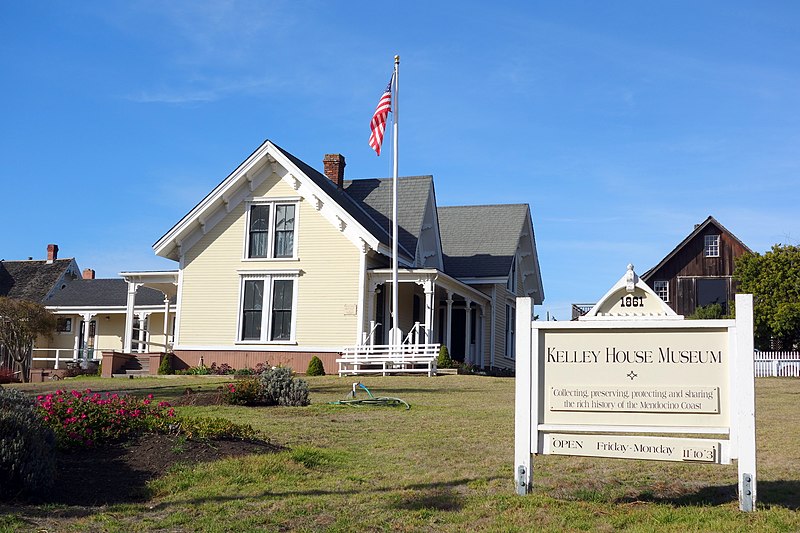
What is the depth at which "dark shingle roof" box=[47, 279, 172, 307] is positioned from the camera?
43062 millimetres

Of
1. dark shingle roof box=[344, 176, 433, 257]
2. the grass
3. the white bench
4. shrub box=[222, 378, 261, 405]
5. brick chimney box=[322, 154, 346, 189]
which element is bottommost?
the grass

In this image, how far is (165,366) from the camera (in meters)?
30.1

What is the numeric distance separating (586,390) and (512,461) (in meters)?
2.32

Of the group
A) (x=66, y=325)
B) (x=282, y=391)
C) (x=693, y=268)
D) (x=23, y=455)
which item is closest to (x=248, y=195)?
(x=282, y=391)

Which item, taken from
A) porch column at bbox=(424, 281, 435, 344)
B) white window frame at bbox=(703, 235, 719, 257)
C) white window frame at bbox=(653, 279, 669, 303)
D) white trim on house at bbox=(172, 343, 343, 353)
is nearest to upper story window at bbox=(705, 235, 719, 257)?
white window frame at bbox=(703, 235, 719, 257)

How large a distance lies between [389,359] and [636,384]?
1848cm

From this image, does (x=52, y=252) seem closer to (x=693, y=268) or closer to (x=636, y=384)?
(x=693, y=268)

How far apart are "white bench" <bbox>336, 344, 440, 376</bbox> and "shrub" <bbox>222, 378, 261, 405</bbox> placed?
1007cm

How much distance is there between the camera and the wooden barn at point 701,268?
173 feet

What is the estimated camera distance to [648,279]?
5419 centimetres

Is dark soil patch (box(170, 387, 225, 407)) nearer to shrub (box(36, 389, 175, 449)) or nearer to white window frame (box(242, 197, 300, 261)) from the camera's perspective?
shrub (box(36, 389, 175, 449))

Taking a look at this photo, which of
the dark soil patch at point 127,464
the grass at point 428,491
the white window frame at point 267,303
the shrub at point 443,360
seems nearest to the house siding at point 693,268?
the shrub at point 443,360

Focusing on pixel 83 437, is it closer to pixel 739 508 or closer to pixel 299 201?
pixel 739 508

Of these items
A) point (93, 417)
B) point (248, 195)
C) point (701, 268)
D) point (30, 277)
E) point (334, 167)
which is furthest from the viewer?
point (701, 268)
